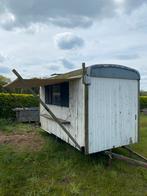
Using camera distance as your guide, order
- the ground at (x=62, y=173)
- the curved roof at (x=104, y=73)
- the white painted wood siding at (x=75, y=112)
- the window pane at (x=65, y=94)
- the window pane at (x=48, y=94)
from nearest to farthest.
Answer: the ground at (x=62, y=173) → the curved roof at (x=104, y=73) → the white painted wood siding at (x=75, y=112) → the window pane at (x=65, y=94) → the window pane at (x=48, y=94)

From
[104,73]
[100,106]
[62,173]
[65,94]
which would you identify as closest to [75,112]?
[100,106]

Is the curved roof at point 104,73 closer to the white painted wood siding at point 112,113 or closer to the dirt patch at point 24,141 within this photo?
the white painted wood siding at point 112,113

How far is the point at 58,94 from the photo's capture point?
6.61 m

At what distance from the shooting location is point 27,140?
7453mm

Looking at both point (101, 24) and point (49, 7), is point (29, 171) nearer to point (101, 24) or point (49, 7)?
point (49, 7)

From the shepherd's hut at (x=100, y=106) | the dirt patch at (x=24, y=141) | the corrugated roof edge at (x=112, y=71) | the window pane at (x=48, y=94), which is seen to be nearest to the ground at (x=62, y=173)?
the dirt patch at (x=24, y=141)

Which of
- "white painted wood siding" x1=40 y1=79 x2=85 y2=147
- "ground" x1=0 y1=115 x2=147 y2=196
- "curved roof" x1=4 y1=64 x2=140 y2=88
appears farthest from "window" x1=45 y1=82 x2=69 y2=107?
"ground" x1=0 y1=115 x2=147 y2=196

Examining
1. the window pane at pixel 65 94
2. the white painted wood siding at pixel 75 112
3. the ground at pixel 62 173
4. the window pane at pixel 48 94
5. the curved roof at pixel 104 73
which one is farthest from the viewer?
the window pane at pixel 48 94

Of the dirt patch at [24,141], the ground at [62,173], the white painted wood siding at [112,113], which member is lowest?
the ground at [62,173]

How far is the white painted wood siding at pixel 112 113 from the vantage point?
5.01 m

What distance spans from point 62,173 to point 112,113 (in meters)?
1.92

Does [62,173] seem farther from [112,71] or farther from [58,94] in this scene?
[112,71]

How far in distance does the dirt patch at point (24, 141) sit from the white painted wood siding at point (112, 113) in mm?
2278

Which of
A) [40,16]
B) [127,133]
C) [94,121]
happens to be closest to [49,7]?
[40,16]
